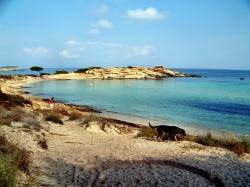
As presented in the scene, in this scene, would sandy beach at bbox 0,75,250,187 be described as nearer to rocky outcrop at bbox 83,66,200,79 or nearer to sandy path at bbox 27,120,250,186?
sandy path at bbox 27,120,250,186

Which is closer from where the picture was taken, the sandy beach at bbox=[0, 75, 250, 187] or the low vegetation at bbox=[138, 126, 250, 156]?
the sandy beach at bbox=[0, 75, 250, 187]

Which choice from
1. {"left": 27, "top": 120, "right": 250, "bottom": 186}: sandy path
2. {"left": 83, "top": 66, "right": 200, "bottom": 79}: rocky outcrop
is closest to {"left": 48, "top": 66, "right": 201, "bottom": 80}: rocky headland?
{"left": 83, "top": 66, "right": 200, "bottom": 79}: rocky outcrop

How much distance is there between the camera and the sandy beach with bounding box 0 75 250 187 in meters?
7.37

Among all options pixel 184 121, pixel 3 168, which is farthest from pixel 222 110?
pixel 3 168

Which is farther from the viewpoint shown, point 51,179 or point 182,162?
point 182,162

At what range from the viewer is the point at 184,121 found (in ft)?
78.0

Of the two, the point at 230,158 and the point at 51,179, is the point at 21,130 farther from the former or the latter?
the point at 230,158

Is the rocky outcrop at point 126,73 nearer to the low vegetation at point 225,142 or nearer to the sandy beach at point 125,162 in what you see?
the low vegetation at point 225,142

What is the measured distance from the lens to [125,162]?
916cm

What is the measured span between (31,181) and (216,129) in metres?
17.7

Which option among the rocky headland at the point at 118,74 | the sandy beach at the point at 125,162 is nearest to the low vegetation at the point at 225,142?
the sandy beach at the point at 125,162

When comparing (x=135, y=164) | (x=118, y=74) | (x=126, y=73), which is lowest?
(x=135, y=164)

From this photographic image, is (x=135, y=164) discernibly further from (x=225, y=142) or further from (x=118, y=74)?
(x=118, y=74)

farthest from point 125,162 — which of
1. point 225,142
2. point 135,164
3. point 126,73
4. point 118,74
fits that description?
point 126,73
